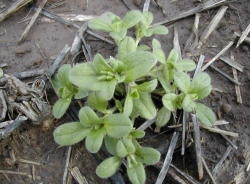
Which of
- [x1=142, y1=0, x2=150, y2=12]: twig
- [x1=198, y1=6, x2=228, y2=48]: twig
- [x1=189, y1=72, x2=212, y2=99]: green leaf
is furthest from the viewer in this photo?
[x1=142, y1=0, x2=150, y2=12]: twig

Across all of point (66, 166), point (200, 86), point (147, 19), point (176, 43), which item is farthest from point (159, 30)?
point (66, 166)

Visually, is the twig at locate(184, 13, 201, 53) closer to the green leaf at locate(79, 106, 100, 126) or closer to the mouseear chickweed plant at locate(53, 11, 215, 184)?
the mouseear chickweed plant at locate(53, 11, 215, 184)

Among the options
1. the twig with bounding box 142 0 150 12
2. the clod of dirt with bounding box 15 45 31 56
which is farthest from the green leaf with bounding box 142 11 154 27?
the clod of dirt with bounding box 15 45 31 56

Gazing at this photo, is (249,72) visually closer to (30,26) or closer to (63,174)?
(63,174)

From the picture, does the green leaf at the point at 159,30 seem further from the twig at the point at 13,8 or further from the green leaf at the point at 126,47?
the twig at the point at 13,8

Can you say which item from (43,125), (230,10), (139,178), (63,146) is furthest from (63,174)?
(230,10)

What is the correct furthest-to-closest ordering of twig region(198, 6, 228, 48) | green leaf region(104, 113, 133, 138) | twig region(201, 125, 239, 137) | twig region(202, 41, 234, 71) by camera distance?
twig region(198, 6, 228, 48)
twig region(202, 41, 234, 71)
twig region(201, 125, 239, 137)
green leaf region(104, 113, 133, 138)

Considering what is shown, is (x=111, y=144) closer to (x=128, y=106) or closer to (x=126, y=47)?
(x=128, y=106)
